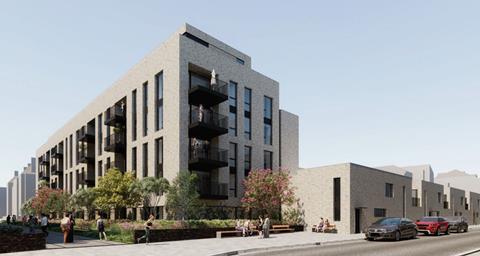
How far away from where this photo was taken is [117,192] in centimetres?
3550

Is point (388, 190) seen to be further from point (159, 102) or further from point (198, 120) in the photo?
point (159, 102)

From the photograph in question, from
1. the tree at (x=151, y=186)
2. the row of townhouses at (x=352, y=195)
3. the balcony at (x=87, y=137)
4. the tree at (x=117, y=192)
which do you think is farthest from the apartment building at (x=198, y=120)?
the row of townhouses at (x=352, y=195)

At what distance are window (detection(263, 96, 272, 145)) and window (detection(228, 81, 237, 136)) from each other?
17.8 feet

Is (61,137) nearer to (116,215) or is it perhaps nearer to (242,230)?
(116,215)

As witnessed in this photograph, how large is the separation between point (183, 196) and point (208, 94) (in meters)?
9.48

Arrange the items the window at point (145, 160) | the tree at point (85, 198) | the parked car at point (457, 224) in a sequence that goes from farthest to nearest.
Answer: the tree at point (85, 198) < the window at point (145, 160) < the parked car at point (457, 224)

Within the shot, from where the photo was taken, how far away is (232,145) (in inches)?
1588

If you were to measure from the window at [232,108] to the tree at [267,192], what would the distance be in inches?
235

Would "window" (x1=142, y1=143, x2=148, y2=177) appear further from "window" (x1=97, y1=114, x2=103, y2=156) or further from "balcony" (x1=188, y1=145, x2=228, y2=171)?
"window" (x1=97, y1=114, x2=103, y2=156)

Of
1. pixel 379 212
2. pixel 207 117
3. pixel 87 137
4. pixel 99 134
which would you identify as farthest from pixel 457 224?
pixel 87 137

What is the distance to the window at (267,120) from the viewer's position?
1785 inches

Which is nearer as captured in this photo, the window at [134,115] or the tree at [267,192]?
the tree at [267,192]

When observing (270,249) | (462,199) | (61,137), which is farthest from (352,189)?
(61,137)

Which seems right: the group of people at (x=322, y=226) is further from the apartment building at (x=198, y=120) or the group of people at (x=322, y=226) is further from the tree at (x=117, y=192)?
the tree at (x=117, y=192)
